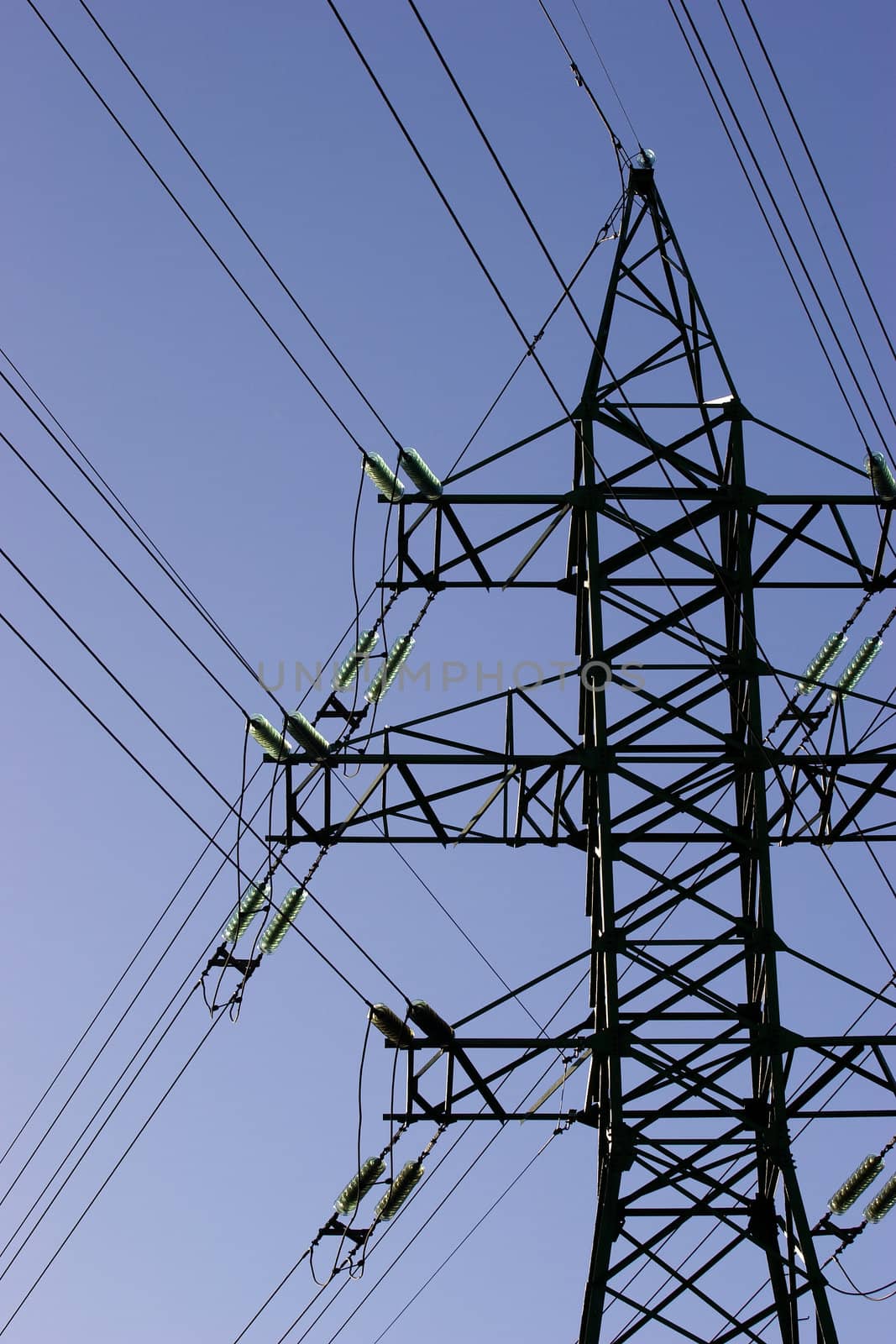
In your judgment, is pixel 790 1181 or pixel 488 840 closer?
pixel 790 1181

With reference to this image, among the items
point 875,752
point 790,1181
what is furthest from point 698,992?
point 875,752

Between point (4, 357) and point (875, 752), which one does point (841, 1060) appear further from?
point (4, 357)

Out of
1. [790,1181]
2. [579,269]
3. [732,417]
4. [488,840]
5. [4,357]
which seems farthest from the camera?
[579,269]

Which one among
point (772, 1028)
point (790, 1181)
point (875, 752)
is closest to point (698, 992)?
point (772, 1028)

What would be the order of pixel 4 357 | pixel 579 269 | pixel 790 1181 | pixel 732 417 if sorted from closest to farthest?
1. pixel 4 357
2. pixel 790 1181
3. pixel 732 417
4. pixel 579 269

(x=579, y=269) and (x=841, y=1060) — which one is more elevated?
A: (x=579, y=269)

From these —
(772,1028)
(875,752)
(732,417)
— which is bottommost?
(772,1028)

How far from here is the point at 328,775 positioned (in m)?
16.1

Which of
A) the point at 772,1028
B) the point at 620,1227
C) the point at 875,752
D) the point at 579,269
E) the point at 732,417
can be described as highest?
the point at 579,269

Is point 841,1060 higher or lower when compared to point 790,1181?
higher

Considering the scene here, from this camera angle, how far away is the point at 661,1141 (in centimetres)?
1488

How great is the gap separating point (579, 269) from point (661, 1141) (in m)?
8.57

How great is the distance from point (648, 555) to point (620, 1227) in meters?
5.78

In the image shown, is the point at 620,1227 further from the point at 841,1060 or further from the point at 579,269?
the point at 579,269
